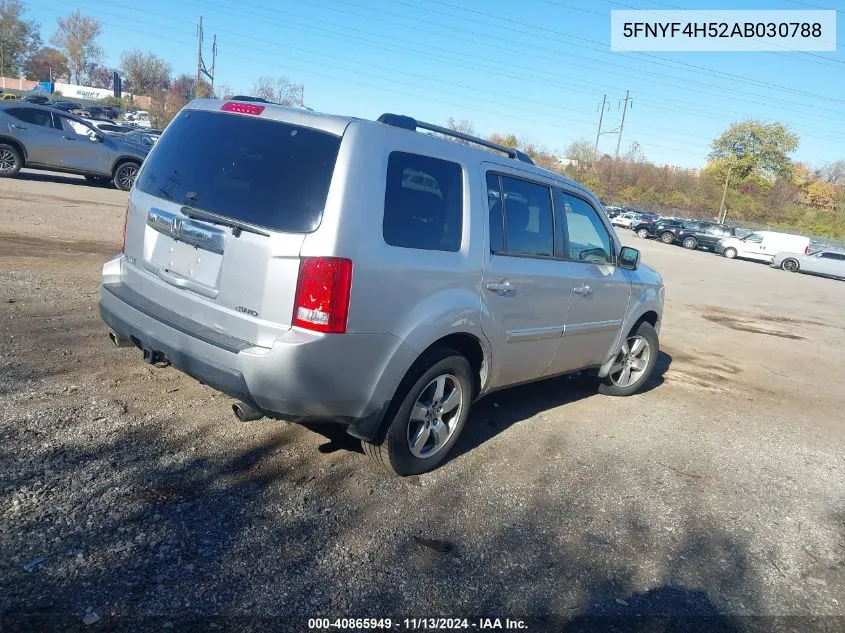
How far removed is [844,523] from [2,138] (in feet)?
56.0

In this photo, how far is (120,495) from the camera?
3.16 meters

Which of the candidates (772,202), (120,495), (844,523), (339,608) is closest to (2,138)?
(120,495)

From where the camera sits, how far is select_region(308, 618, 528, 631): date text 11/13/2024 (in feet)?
8.31

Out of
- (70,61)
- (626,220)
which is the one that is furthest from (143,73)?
(626,220)

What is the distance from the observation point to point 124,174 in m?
16.8

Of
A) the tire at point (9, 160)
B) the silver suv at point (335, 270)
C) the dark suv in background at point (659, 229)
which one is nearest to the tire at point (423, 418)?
the silver suv at point (335, 270)

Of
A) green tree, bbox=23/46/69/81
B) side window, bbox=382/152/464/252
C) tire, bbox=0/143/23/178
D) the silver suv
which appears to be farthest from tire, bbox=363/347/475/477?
green tree, bbox=23/46/69/81

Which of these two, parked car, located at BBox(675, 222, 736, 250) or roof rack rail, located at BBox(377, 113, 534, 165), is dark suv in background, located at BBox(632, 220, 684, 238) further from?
roof rack rail, located at BBox(377, 113, 534, 165)

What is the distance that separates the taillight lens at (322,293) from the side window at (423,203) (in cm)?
35

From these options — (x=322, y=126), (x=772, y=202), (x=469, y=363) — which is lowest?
(x=469, y=363)

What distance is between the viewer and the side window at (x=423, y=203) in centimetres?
332

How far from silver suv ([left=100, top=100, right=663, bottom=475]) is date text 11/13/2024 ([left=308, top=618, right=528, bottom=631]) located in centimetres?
100

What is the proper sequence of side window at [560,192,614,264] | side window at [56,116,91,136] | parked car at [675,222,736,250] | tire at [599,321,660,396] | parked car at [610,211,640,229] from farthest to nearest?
parked car at [610,211,640,229], parked car at [675,222,736,250], side window at [56,116,91,136], tire at [599,321,660,396], side window at [560,192,614,264]

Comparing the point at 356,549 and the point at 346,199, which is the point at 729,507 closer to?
the point at 356,549
